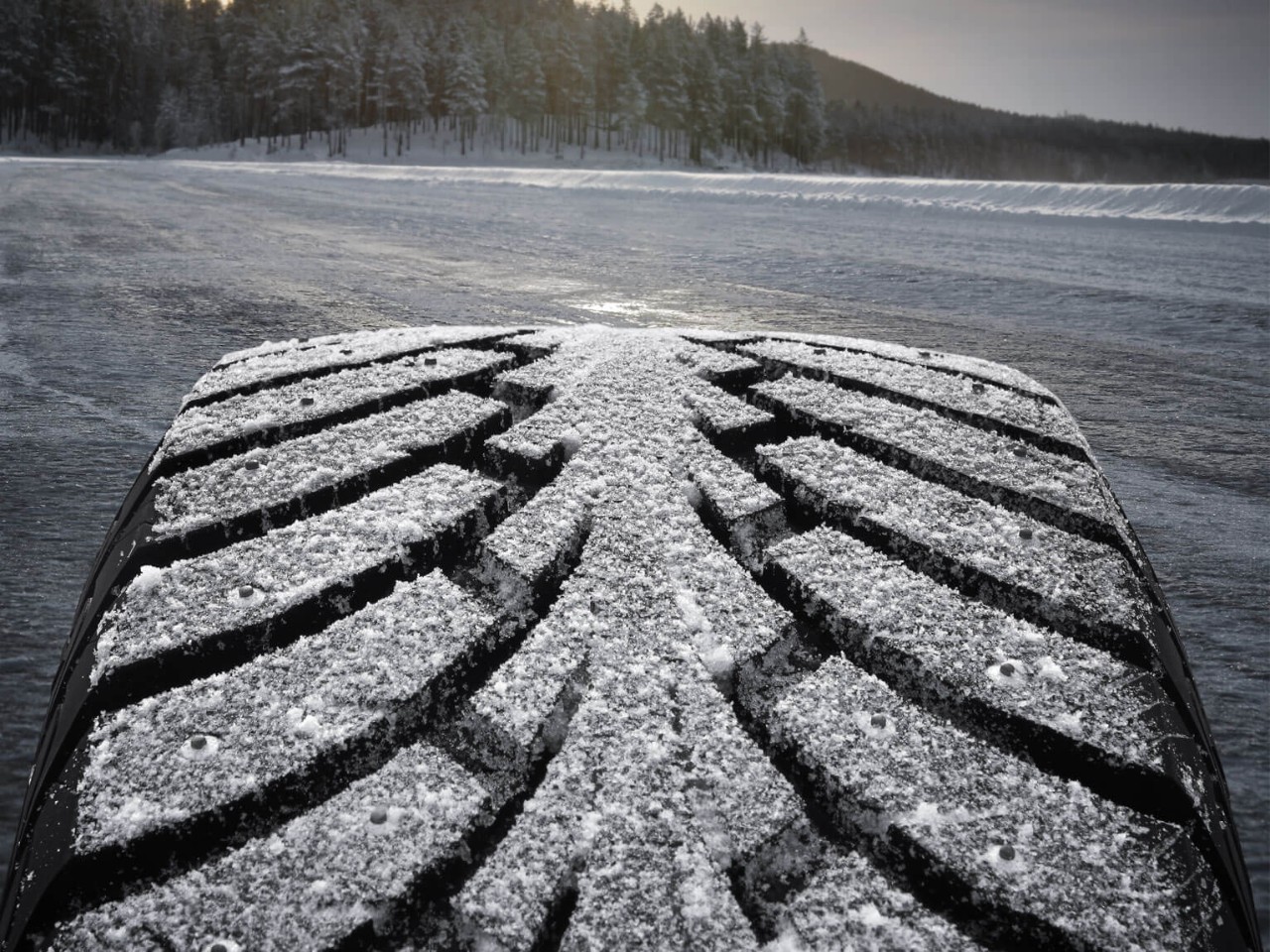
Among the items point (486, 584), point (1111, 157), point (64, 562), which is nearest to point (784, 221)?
point (64, 562)

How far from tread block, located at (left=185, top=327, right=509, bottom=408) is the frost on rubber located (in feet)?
0.79

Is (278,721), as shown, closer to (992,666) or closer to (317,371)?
(992,666)

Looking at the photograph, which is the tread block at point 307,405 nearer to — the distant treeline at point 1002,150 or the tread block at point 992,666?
the tread block at point 992,666

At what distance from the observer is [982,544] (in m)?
1.14

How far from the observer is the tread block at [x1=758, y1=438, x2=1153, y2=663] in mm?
1018

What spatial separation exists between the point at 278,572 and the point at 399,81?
293 ft

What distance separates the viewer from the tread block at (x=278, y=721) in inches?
31.0

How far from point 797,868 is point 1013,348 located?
14.2 feet

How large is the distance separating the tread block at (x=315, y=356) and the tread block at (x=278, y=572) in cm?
56

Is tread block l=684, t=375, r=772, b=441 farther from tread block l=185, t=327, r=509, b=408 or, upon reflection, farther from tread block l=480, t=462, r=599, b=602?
tread block l=185, t=327, r=509, b=408

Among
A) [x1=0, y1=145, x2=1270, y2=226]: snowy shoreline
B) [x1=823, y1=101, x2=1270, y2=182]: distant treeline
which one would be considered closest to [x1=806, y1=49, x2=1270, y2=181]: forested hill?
[x1=823, y1=101, x2=1270, y2=182]: distant treeline

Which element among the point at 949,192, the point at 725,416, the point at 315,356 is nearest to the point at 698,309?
the point at 315,356

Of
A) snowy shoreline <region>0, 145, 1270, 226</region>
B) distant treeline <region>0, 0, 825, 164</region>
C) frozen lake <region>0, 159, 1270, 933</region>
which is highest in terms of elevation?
distant treeline <region>0, 0, 825, 164</region>

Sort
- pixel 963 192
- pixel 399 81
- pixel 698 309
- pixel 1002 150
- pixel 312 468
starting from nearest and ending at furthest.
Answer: pixel 312 468 < pixel 698 309 < pixel 963 192 < pixel 399 81 < pixel 1002 150
